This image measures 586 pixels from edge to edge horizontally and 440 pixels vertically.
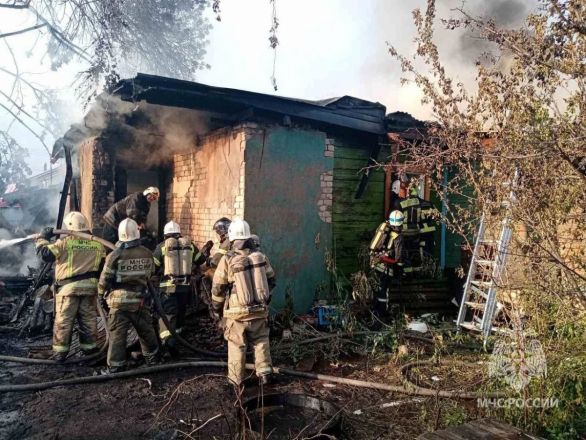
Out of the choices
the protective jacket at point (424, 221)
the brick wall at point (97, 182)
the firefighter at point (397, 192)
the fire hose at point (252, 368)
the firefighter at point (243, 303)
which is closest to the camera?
the fire hose at point (252, 368)

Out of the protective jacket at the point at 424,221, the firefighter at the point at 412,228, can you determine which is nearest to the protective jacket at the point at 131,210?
the firefighter at the point at 412,228

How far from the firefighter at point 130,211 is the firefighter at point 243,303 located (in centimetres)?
324

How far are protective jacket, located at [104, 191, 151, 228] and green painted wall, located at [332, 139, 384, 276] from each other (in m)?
3.36

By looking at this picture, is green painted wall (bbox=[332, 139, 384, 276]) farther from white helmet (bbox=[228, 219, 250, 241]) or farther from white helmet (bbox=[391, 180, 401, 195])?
white helmet (bbox=[228, 219, 250, 241])

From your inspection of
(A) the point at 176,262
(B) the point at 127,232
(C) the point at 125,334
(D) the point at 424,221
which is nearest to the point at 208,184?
(A) the point at 176,262

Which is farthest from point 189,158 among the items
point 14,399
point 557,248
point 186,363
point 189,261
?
point 557,248

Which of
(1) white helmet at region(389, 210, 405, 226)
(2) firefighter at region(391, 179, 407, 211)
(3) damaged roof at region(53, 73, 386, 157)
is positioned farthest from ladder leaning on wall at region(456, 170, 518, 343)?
(3) damaged roof at region(53, 73, 386, 157)

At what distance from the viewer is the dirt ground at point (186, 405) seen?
3756 millimetres

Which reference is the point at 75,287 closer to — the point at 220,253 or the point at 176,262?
the point at 176,262

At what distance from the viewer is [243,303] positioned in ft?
14.8

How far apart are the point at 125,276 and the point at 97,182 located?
14.7 feet

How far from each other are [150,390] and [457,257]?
23.0 ft

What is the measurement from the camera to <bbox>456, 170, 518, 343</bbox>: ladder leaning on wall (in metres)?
3.94

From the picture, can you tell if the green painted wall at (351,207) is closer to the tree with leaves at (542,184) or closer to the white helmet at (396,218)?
the white helmet at (396,218)
